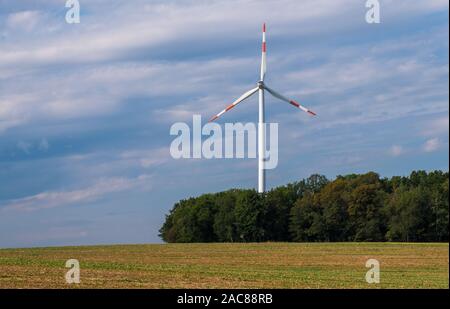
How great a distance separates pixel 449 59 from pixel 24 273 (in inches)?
887

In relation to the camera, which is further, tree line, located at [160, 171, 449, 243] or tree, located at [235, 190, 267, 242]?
tree, located at [235, 190, 267, 242]

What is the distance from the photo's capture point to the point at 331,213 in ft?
350

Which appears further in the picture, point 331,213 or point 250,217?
point 250,217

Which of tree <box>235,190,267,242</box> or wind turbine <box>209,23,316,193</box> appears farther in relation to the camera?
tree <box>235,190,267,242</box>

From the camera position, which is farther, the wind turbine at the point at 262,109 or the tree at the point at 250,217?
the tree at the point at 250,217

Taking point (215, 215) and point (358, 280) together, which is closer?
point (358, 280)

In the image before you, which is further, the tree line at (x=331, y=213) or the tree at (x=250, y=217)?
the tree at (x=250, y=217)

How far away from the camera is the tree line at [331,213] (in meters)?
96.8

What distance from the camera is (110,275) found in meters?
34.8

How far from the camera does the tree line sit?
96.8m

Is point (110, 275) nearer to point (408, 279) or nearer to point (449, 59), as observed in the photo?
point (408, 279)

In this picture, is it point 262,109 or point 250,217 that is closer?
point 262,109
